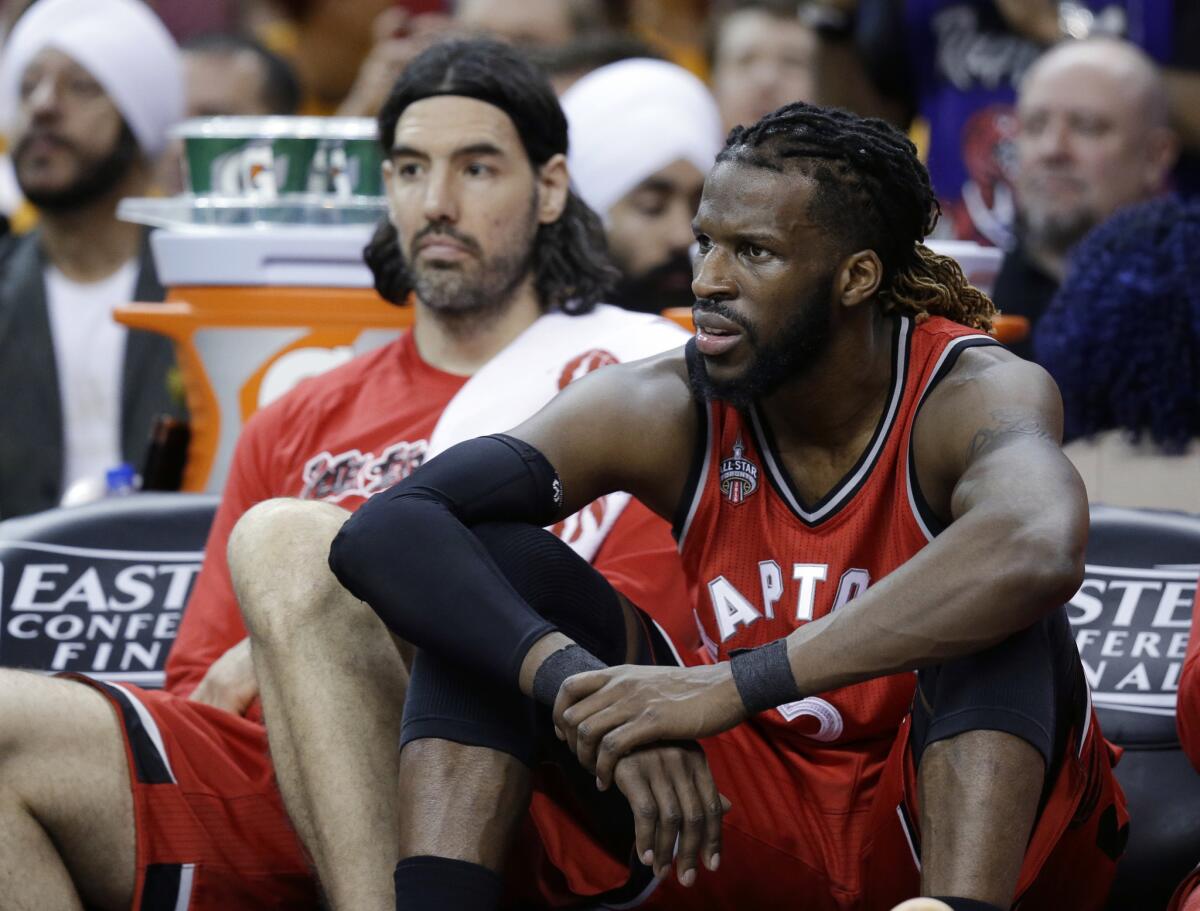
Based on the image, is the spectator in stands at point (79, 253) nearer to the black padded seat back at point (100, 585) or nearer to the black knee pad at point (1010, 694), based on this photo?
the black padded seat back at point (100, 585)

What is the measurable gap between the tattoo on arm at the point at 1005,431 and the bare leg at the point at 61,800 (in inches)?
58.5

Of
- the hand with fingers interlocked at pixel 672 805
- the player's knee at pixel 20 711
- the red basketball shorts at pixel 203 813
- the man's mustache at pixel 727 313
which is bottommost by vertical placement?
the red basketball shorts at pixel 203 813

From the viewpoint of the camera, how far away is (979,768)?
2.71m

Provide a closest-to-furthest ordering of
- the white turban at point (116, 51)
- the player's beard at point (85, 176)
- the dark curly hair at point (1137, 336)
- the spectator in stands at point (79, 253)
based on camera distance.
→ the dark curly hair at point (1137, 336)
the spectator in stands at point (79, 253)
the player's beard at point (85, 176)
the white turban at point (116, 51)

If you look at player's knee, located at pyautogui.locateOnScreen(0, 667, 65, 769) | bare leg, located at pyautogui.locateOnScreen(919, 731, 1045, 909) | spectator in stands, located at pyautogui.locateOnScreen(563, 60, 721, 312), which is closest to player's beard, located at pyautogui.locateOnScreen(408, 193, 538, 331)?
spectator in stands, located at pyautogui.locateOnScreen(563, 60, 721, 312)

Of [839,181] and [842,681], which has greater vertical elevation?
[839,181]

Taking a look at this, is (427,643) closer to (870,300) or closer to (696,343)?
(696,343)

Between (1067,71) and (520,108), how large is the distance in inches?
90.7

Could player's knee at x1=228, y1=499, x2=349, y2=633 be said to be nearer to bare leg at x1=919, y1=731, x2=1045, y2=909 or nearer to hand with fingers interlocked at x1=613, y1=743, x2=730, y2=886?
hand with fingers interlocked at x1=613, y1=743, x2=730, y2=886

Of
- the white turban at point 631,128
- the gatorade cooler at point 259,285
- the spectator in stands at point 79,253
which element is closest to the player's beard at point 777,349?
the gatorade cooler at point 259,285

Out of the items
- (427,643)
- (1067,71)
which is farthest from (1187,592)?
(1067,71)

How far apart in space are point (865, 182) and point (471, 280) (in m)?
1.27

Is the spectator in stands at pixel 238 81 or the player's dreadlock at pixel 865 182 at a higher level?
the player's dreadlock at pixel 865 182

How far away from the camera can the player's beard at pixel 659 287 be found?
5324 millimetres
